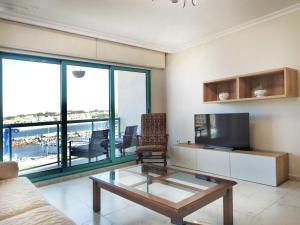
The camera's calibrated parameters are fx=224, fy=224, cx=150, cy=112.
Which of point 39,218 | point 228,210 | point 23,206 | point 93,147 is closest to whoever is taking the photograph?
point 39,218

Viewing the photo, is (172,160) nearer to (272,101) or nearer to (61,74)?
(272,101)

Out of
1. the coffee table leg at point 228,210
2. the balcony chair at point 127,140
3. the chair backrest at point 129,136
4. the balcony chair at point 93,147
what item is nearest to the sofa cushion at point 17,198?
the coffee table leg at point 228,210

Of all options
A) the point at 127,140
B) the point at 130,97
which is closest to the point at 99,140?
the point at 127,140

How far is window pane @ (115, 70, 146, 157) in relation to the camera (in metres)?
4.65

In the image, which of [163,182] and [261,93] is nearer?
[163,182]

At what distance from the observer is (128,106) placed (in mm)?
4922

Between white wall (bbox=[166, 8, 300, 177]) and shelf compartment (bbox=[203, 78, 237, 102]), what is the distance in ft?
0.48

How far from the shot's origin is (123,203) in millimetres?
2707

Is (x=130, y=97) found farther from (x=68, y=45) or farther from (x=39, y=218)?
(x=39, y=218)

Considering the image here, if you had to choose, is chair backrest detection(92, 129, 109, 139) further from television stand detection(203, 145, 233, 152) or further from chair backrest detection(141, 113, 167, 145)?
television stand detection(203, 145, 233, 152)

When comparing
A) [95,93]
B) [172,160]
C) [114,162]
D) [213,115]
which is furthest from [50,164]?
[213,115]

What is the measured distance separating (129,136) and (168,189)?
2.73 meters

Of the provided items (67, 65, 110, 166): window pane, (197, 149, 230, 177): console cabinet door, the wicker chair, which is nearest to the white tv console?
(197, 149, 230, 177): console cabinet door

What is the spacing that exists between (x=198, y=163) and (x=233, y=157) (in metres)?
0.70
